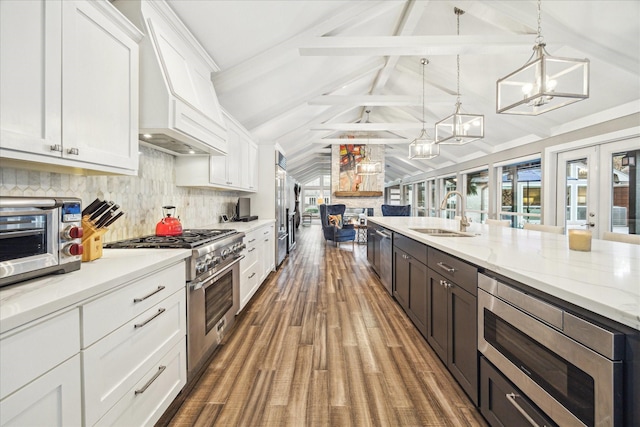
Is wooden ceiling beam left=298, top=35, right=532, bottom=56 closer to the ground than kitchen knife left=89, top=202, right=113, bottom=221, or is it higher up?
higher up

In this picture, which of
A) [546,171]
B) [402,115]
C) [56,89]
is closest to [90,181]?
[56,89]

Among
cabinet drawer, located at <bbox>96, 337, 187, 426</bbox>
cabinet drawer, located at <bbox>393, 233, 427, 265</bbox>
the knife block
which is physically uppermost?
the knife block

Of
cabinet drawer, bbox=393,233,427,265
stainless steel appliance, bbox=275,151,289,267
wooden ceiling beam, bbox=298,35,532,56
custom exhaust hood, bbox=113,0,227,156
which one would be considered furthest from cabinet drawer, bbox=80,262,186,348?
stainless steel appliance, bbox=275,151,289,267

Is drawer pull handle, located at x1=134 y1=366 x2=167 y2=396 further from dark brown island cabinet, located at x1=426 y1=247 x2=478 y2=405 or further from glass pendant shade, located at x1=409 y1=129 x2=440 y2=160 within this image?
→ glass pendant shade, located at x1=409 y1=129 x2=440 y2=160

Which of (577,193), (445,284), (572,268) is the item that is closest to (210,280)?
(445,284)

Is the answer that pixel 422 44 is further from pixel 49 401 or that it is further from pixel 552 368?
pixel 49 401

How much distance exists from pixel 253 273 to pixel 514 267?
2674 millimetres

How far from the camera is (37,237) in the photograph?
1007 mm

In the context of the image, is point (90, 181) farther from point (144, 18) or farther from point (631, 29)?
point (631, 29)

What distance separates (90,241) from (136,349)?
1.94 feet

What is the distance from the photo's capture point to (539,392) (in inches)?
40.4

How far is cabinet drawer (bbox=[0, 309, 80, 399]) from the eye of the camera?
71cm

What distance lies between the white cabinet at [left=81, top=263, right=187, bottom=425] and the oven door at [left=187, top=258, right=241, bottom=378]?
78mm

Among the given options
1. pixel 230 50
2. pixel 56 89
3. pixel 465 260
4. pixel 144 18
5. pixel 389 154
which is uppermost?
pixel 389 154
